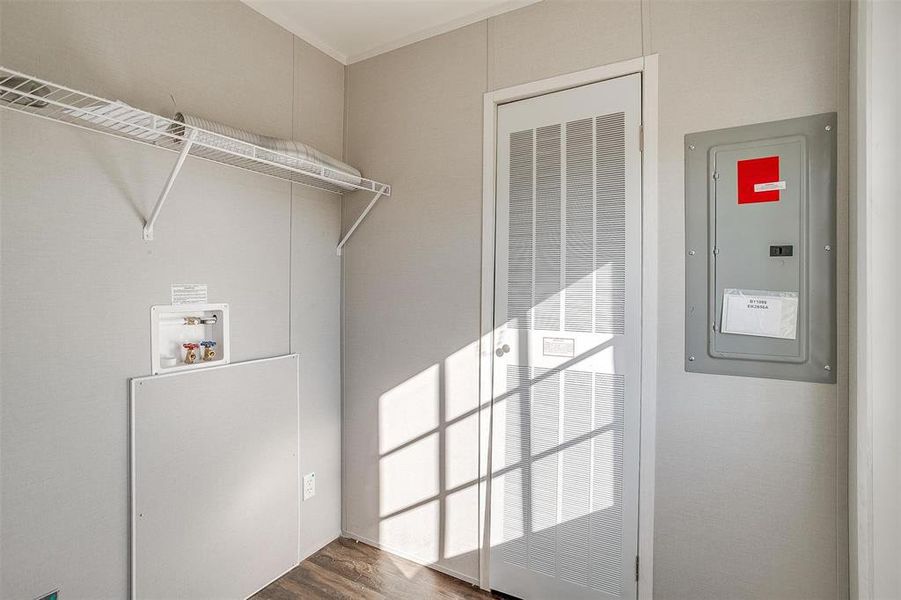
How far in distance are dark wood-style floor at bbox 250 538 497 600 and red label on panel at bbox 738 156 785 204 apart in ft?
6.36

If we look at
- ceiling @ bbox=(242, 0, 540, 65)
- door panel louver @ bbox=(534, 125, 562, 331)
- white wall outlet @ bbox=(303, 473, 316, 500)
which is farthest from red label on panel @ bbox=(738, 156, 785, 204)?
white wall outlet @ bbox=(303, 473, 316, 500)

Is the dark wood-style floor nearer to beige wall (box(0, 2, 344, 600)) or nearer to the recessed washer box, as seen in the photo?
beige wall (box(0, 2, 344, 600))

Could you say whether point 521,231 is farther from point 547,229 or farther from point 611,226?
point 611,226

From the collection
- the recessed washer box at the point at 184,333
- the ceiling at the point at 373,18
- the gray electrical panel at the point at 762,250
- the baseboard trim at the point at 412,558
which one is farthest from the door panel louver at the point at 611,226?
the recessed washer box at the point at 184,333

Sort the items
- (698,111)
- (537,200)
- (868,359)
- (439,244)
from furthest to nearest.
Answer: (439,244) < (537,200) < (698,111) < (868,359)

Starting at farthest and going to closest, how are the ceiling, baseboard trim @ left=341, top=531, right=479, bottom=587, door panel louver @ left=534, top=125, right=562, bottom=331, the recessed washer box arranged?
baseboard trim @ left=341, top=531, right=479, bottom=587
the ceiling
door panel louver @ left=534, top=125, right=562, bottom=331
the recessed washer box

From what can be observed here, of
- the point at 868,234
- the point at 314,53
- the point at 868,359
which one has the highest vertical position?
the point at 314,53

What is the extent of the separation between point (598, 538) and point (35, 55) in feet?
8.33

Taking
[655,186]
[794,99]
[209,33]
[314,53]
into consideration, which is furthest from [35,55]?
[794,99]

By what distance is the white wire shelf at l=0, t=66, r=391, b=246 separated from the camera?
1.32 meters

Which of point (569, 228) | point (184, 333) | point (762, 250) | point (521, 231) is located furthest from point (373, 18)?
point (762, 250)

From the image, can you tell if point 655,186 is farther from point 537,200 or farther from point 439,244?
point 439,244

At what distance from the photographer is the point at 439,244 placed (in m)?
2.27

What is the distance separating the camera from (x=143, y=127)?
1.45 metres
